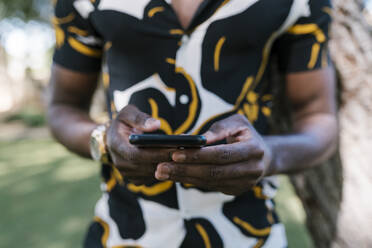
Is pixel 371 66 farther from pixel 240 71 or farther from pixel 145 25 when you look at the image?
pixel 145 25

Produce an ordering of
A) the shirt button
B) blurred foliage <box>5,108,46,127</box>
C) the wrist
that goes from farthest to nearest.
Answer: blurred foliage <box>5,108,46,127</box> < the shirt button < the wrist

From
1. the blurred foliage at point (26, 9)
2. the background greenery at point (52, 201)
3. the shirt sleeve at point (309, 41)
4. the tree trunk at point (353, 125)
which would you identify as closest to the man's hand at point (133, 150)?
the shirt sleeve at point (309, 41)

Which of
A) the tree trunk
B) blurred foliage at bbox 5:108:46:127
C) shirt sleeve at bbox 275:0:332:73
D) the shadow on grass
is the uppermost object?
shirt sleeve at bbox 275:0:332:73

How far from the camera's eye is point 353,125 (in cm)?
130

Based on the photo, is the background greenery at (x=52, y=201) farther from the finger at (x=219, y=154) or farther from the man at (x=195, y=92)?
A: the finger at (x=219, y=154)

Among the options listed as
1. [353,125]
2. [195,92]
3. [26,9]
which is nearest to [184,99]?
[195,92]

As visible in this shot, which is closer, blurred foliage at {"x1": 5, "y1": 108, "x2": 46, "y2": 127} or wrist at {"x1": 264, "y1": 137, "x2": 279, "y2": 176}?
wrist at {"x1": 264, "y1": 137, "x2": 279, "y2": 176}

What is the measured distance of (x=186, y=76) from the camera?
0.94 meters

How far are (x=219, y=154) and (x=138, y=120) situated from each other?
0.68 feet

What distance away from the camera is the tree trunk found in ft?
4.11

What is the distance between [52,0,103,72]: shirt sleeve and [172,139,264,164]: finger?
57cm

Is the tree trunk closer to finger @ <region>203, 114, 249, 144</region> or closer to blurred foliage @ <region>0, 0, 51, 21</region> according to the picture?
finger @ <region>203, 114, 249, 144</region>

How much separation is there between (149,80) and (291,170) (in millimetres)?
515

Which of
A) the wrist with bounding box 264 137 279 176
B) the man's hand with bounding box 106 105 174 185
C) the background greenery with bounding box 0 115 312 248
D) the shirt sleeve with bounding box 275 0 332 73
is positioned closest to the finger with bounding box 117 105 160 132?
the man's hand with bounding box 106 105 174 185
